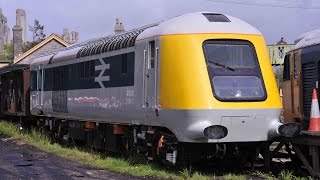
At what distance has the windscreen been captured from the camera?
35.0ft

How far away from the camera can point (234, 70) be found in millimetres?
10875

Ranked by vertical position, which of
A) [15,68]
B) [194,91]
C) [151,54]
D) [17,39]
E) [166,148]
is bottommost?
[166,148]

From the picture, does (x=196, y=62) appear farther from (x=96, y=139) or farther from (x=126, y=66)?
(x=96, y=139)

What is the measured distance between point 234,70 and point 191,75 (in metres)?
0.90

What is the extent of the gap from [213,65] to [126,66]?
9.93ft

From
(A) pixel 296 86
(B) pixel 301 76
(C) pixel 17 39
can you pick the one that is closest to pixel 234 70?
(B) pixel 301 76

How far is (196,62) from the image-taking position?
1073 cm

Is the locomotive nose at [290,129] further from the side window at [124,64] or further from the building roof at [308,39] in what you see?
the side window at [124,64]

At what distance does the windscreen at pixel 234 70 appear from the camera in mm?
10680

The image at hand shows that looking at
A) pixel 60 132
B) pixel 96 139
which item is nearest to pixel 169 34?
pixel 96 139

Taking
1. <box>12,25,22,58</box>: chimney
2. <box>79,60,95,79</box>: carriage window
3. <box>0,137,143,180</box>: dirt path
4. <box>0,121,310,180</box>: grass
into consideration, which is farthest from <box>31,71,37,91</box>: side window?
<box>12,25,22,58</box>: chimney

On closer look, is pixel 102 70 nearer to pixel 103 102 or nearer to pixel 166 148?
pixel 103 102

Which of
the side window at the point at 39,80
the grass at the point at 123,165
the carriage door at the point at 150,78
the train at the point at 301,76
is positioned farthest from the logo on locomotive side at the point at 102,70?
the side window at the point at 39,80

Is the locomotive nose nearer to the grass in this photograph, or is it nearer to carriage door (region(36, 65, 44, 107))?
the grass
